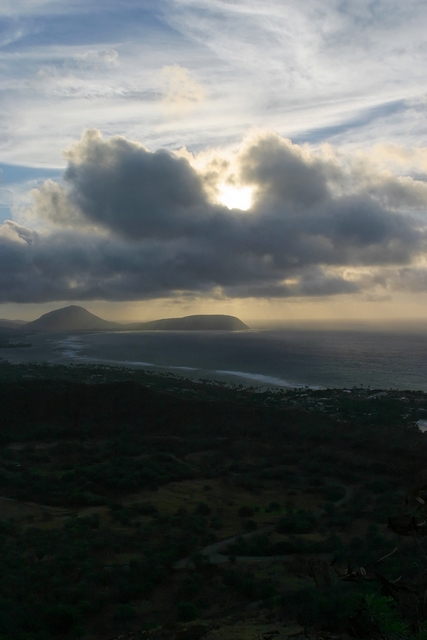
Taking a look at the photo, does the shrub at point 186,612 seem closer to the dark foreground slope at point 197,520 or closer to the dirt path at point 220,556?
the dark foreground slope at point 197,520

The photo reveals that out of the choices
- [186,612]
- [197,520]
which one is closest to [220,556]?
[197,520]

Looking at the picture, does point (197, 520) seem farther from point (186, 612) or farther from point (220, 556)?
point (186, 612)

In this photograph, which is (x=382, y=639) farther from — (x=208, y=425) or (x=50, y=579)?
(x=208, y=425)

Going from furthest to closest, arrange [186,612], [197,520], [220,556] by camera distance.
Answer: [197,520], [220,556], [186,612]

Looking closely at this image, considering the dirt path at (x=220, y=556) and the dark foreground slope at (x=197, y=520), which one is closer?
the dark foreground slope at (x=197, y=520)

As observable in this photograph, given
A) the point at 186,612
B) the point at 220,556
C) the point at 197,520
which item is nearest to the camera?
the point at 186,612

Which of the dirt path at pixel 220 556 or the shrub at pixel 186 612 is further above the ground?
the shrub at pixel 186 612

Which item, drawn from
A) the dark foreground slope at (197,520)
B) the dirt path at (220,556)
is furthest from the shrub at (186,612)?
the dirt path at (220,556)

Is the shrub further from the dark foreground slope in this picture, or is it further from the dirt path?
the dirt path
